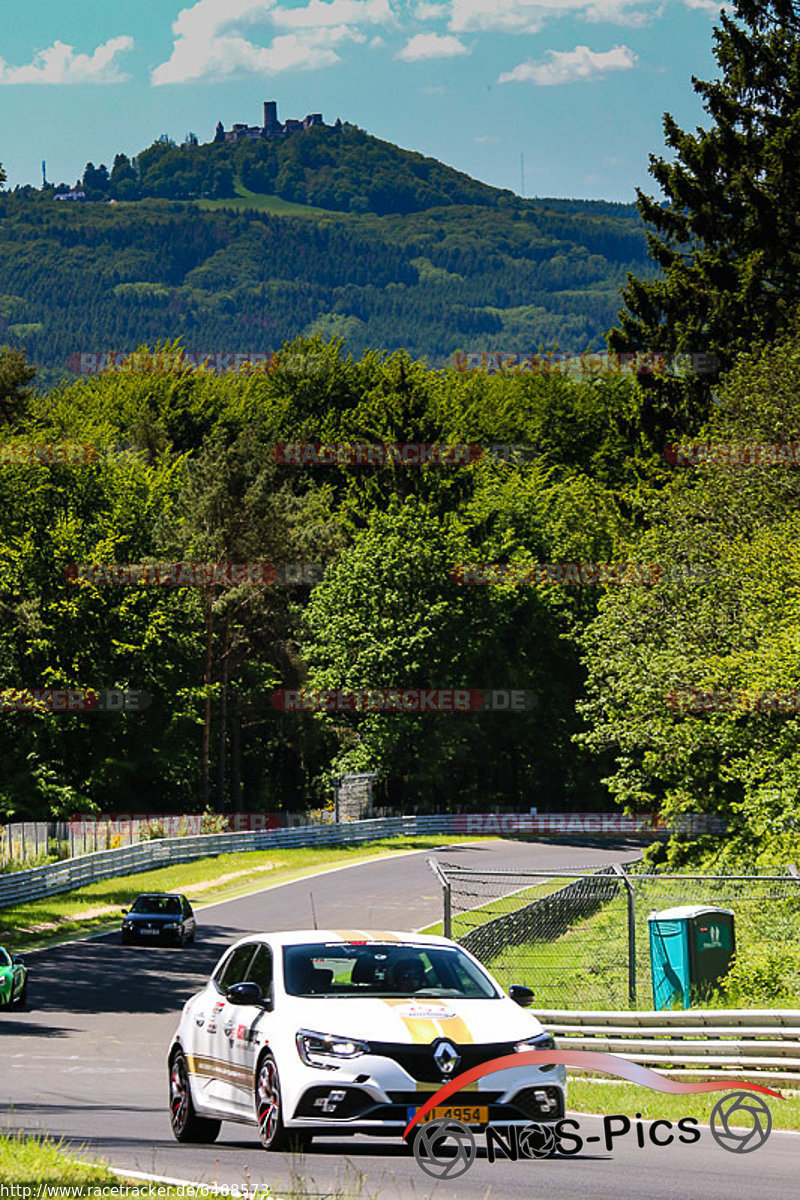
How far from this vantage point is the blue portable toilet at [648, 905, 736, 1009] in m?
19.2

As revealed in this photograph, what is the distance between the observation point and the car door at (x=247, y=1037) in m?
10.5

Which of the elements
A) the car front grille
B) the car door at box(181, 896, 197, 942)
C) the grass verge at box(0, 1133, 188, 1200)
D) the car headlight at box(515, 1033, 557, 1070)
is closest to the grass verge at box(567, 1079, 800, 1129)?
the car headlight at box(515, 1033, 557, 1070)

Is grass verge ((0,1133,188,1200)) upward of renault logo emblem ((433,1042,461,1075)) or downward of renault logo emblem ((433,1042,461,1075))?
downward

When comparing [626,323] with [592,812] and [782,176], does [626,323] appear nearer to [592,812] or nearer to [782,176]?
[782,176]

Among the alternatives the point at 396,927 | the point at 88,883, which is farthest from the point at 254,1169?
the point at 88,883

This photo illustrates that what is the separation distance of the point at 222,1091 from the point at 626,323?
163ft

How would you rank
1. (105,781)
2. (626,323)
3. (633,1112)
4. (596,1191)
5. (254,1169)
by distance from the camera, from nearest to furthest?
(596,1191), (254,1169), (633,1112), (626,323), (105,781)

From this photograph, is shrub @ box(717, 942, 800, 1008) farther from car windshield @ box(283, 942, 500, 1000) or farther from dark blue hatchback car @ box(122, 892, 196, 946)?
dark blue hatchback car @ box(122, 892, 196, 946)

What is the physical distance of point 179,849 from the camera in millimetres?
58312

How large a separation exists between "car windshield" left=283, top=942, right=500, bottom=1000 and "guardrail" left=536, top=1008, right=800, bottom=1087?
180 inches

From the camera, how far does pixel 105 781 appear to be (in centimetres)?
6775

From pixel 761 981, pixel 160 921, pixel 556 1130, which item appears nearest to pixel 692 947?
pixel 761 981

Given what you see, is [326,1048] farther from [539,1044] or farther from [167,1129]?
[167,1129]

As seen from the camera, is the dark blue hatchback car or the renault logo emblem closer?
the renault logo emblem
